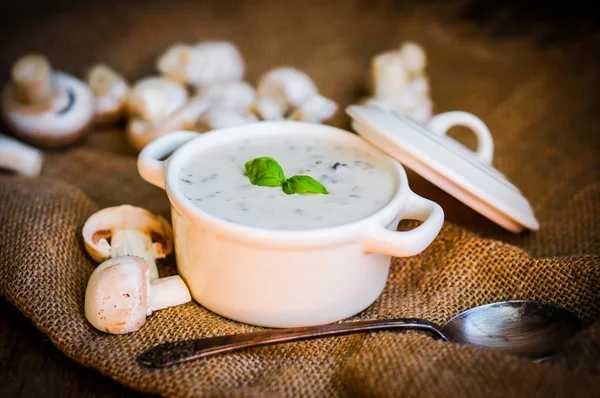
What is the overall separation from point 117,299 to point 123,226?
25cm

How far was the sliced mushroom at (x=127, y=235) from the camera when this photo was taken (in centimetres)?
122

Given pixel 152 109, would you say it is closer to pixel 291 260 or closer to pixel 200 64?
pixel 200 64

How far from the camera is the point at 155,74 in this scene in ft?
7.18

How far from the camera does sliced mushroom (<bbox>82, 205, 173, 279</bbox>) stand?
122 cm

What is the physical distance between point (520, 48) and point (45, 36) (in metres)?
1.70

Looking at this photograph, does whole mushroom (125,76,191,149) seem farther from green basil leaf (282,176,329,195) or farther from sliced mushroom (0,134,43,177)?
green basil leaf (282,176,329,195)

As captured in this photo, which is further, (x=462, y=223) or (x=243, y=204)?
(x=462, y=223)

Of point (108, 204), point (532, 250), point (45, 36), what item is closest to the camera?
point (532, 250)

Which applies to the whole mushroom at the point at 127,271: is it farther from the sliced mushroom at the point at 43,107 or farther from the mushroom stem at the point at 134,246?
the sliced mushroom at the point at 43,107

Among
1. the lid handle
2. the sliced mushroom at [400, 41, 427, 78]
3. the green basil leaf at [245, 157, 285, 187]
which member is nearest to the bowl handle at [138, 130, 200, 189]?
the green basil leaf at [245, 157, 285, 187]

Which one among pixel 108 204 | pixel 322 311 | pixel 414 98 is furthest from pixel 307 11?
pixel 322 311

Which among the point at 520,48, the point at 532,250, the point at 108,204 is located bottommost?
the point at 108,204

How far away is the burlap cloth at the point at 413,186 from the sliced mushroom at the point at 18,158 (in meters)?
0.05

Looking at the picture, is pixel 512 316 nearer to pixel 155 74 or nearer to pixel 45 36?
pixel 155 74
